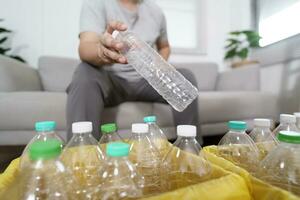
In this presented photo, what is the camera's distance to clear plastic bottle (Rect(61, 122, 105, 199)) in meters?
0.40

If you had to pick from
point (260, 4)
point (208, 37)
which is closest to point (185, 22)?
point (208, 37)

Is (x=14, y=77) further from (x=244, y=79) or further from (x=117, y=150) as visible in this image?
(x=244, y=79)

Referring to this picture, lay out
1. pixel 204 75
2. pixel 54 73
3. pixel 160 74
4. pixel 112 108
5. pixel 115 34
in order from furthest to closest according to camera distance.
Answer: pixel 204 75, pixel 54 73, pixel 112 108, pixel 160 74, pixel 115 34

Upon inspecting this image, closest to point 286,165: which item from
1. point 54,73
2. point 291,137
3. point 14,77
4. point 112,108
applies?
point 291,137

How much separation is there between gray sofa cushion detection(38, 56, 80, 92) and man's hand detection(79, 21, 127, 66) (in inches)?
27.8

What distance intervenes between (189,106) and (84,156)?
0.48 m

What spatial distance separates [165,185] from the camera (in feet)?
1.37

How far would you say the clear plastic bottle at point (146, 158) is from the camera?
1.38 feet

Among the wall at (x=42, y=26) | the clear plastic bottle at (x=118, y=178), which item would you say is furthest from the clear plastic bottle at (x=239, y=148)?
the wall at (x=42, y=26)

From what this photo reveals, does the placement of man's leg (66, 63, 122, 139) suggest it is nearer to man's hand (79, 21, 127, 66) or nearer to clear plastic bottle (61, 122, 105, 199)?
man's hand (79, 21, 127, 66)

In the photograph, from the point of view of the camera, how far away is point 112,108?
0.97m

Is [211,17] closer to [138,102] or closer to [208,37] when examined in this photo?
[208,37]

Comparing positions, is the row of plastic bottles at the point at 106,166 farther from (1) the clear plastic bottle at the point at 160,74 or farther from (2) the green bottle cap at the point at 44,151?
(1) the clear plastic bottle at the point at 160,74

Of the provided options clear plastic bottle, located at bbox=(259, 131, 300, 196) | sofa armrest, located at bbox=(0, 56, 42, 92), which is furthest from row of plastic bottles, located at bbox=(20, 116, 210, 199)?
sofa armrest, located at bbox=(0, 56, 42, 92)
